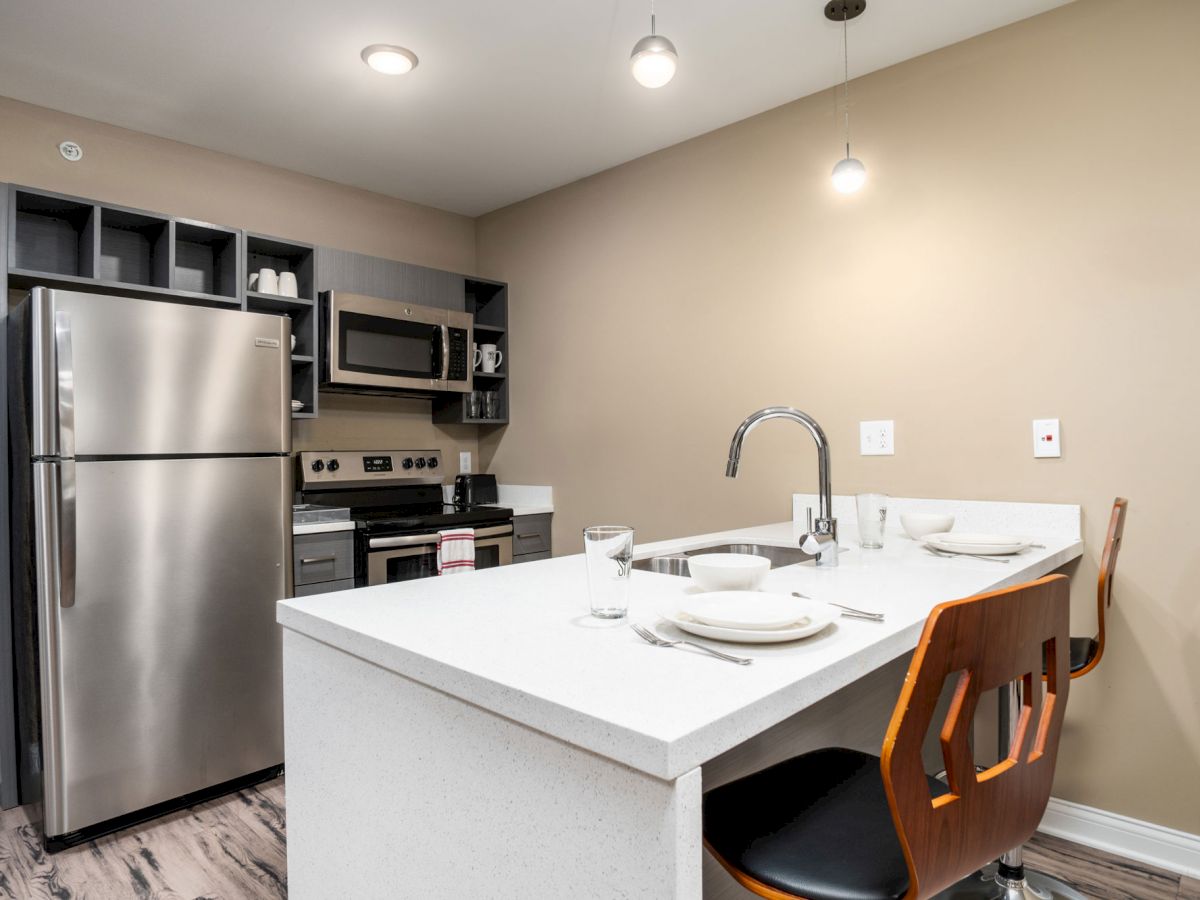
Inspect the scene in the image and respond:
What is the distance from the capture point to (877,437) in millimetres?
2518

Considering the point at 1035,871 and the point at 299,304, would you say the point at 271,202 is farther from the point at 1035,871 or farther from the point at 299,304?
the point at 1035,871

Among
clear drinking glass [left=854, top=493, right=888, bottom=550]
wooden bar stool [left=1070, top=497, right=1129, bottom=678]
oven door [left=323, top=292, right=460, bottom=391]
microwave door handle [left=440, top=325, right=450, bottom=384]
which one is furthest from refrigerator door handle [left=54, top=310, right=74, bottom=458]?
wooden bar stool [left=1070, top=497, right=1129, bottom=678]

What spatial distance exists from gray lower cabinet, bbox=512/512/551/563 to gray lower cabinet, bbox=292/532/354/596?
842 millimetres

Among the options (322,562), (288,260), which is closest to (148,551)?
(322,562)

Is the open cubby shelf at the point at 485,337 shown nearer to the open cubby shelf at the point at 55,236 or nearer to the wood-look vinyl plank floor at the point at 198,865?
the open cubby shelf at the point at 55,236

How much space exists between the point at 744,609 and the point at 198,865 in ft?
5.85

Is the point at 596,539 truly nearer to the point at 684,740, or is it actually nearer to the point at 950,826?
the point at 684,740

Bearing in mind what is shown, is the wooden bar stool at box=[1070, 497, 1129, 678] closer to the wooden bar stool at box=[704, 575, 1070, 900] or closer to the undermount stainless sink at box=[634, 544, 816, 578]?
the undermount stainless sink at box=[634, 544, 816, 578]

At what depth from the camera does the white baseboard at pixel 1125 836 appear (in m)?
1.93

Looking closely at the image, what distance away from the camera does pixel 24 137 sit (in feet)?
8.63

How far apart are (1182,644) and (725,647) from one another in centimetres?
174

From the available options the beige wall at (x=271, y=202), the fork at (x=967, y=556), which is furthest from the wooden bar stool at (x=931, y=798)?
the beige wall at (x=271, y=202)

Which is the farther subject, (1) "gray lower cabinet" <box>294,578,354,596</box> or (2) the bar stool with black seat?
(1) "gray lower cabinet" <box>294,578,354,596</box>

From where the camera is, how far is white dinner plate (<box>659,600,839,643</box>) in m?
0.95
